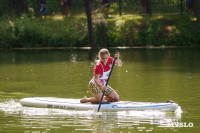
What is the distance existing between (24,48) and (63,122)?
956 inches

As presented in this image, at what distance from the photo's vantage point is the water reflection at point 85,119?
11461 mm

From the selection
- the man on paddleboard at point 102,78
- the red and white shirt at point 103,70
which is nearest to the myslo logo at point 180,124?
the man on paddleboard at point 102,78

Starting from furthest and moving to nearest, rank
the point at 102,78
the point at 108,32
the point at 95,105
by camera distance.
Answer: the point at 108,32 < the point at 102,78 < the point at 95,105

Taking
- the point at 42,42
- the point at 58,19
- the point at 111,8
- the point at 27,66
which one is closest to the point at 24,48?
the point at 42,42

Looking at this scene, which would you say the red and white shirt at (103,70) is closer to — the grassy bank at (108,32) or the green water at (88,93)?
the green water at (88,93)

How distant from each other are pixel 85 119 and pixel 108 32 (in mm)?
23258

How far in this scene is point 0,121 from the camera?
12.3 meters

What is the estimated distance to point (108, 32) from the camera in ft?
116

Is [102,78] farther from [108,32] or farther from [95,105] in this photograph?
[108,32]

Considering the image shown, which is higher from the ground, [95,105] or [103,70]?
[103,70]

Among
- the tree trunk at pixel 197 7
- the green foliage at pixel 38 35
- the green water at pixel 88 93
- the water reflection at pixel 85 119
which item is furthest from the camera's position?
the green foliage at pixel 38 35

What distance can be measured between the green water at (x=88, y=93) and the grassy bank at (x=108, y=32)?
5105 mm

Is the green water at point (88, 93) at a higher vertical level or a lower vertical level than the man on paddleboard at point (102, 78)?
lower

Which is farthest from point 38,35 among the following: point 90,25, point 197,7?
point 197,7
